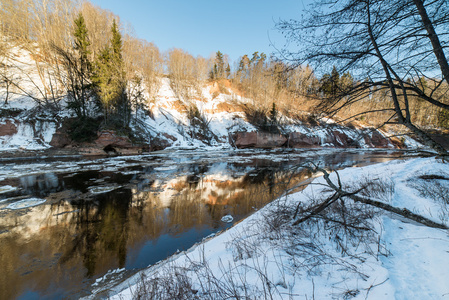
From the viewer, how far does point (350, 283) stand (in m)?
1.90

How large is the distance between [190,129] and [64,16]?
23666 millimetres

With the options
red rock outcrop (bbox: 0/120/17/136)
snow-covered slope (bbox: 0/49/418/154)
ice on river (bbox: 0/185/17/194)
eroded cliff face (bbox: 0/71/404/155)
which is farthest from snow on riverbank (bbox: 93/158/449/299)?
red rock outcrop (bbox: 0/120/17/136)

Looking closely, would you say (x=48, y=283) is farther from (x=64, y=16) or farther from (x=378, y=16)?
(x=64, y=16)

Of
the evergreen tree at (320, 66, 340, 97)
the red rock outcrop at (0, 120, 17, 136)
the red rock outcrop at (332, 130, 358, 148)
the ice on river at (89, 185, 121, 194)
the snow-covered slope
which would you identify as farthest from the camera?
the red rock outcrop at (332, 130, 358, 148)

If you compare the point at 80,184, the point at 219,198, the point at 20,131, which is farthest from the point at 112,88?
the point at 219,198

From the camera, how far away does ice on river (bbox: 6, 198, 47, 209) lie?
22.9ft

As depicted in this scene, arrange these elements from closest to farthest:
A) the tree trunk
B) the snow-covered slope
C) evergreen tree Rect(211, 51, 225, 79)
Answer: the tree trunk
the snow-covered slope
evergreen tree Rect(211, 51, 225, 79)

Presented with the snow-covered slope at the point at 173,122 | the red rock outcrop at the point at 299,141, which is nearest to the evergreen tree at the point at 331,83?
the snow-covered slope at the point at 173,122

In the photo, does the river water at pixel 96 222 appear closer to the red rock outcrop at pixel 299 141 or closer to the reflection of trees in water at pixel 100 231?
the reflection of trees in water at pixel 100 231

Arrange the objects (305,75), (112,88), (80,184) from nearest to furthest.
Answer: (305,75) → (80,184) → (112,88)

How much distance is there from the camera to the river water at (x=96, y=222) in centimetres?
390

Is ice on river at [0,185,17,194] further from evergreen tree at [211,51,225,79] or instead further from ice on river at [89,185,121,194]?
evergreen tree at [211,51,225,79]

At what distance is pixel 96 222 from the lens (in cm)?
598

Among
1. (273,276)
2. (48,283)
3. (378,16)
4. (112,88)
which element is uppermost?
(112,88)
